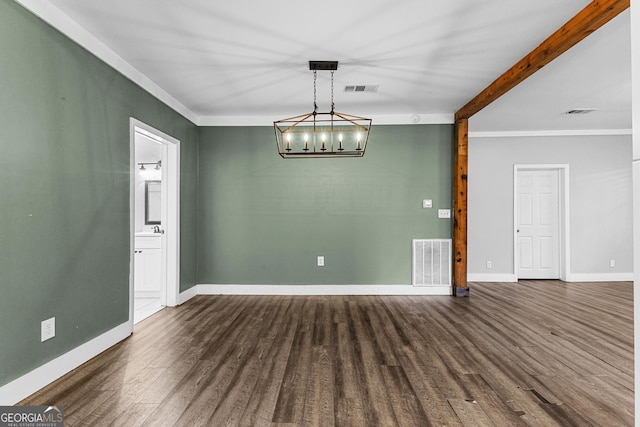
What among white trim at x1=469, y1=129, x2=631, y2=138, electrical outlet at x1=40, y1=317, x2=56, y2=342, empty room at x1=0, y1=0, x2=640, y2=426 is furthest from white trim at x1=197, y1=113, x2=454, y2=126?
electrical outlet at x1=40, y1=317, x2=56, y2=342

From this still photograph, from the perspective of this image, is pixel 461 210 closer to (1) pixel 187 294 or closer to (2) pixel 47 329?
(1) pixel 187 294

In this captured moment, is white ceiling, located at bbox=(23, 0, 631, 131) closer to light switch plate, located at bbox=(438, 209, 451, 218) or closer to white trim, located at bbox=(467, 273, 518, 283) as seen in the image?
light switch plate, located at bbox=(438, 209, 451, 218)

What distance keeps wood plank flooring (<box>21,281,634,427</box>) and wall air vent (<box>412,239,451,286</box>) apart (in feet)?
2.67

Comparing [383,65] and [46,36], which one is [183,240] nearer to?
[46,36]

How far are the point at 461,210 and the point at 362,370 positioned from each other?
10.5 feet

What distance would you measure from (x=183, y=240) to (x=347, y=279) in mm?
2464

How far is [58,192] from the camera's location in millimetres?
→ 2400

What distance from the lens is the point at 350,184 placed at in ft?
16.3

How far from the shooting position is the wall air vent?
4.92 m

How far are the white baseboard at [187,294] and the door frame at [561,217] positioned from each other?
5422 millimetres

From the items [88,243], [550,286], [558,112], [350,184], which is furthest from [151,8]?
[550,286]

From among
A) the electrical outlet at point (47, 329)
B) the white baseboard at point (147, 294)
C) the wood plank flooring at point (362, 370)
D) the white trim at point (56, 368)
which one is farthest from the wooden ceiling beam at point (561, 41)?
the white baseboard at point (147, 294)

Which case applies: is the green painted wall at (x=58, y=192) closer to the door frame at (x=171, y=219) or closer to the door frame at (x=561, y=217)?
the door frame at (x=171, y=219)

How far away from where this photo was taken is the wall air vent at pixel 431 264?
4918 mm
